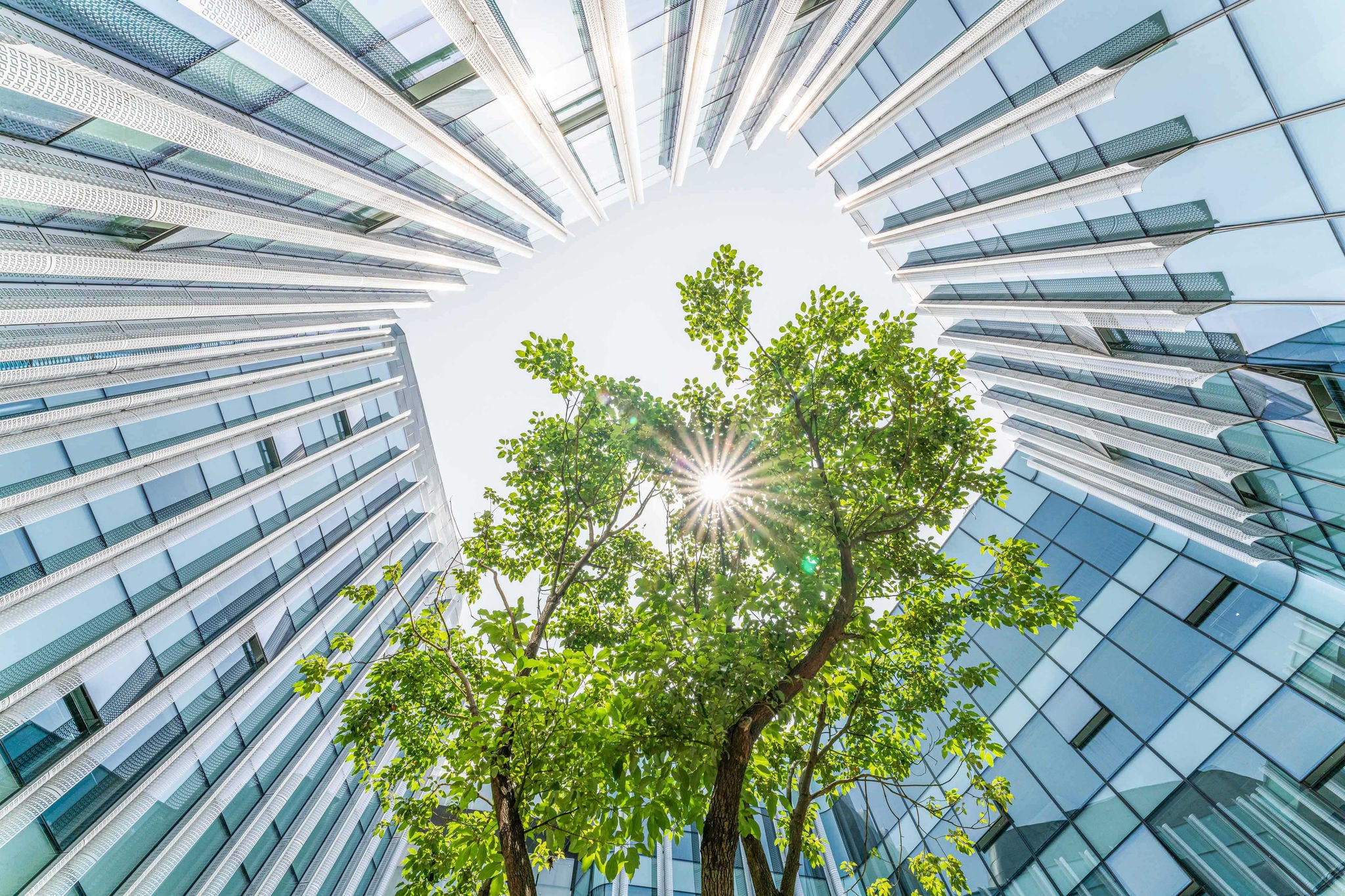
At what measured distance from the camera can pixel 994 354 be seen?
24188mm

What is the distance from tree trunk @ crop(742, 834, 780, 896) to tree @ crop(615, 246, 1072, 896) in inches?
4.1

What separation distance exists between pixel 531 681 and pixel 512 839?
5.08 ft

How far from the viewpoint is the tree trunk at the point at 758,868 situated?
619cm

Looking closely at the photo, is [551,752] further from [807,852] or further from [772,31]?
[772,31]

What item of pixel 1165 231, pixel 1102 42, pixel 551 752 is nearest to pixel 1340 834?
pixel 1165 231

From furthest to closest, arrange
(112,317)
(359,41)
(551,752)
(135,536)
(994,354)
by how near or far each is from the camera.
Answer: (994,354) → (135,536) → (112,317) → (359,41) → (551,752)

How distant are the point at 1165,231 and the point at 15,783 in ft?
100

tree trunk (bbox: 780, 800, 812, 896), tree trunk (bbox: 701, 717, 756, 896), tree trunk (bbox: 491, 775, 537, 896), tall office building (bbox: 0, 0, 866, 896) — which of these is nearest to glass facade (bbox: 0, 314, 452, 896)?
tall office building (bbox: 0, 0, 866, 896)

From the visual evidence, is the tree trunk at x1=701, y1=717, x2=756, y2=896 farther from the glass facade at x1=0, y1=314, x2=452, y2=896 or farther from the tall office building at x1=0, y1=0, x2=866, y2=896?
the tall office building at x1=0, y1=0, x2=866, y2=896

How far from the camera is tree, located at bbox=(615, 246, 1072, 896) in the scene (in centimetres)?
696

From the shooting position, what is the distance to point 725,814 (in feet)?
19.3

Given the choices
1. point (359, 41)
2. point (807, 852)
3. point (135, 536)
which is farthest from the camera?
point (135, 536)

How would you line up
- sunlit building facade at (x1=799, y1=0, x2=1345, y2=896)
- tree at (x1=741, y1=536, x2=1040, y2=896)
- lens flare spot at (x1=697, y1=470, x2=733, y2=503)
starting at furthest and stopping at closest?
sunlit building facade at (x1=799, y1=0, x2=1345, y2=896) < lens flare spot at (x1=697, y1=470, x2=733, y2=503) < tree at (x1=741, y1=536, x2=1040, y2=896)

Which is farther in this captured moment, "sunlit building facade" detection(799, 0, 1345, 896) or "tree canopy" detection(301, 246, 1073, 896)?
"sunlit building facade" detection(799, 0, 1345, 896)
